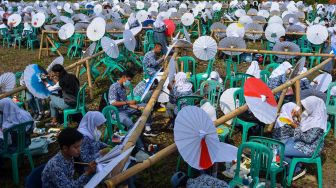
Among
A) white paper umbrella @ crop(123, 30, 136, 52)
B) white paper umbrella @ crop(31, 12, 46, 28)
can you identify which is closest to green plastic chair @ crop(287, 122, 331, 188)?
white paper umbrella @ crop(123, 30, 136, 52)

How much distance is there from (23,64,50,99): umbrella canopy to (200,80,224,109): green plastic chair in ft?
11.3

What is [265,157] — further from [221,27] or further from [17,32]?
[17,32]

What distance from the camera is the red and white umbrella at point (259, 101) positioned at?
202 inches

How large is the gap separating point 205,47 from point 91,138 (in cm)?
484

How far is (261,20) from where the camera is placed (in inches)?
646

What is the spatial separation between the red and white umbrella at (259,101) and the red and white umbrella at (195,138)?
1.27m

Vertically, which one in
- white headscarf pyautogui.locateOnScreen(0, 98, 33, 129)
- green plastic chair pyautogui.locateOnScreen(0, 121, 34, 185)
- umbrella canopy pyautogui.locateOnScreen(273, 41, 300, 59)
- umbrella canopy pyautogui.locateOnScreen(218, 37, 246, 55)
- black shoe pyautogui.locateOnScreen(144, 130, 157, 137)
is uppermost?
umbrella canopy pyautogui.locateOnScreen(218, 37, 246, 55)

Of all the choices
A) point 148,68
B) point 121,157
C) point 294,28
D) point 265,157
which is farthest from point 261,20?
point 121,157

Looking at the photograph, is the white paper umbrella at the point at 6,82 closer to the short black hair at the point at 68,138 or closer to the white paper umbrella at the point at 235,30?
the short black hair at the point at 68,138

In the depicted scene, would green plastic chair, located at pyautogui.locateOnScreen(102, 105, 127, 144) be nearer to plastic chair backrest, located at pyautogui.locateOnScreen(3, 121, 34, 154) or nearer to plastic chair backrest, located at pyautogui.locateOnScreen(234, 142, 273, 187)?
plastic chair backrest, located at pyautogui.locateOnScreen(3, 121, 34, 154)

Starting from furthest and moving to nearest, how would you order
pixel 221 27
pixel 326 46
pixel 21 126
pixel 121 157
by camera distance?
pixel 221 27 < pixel 326 46 < pixel 21 126 < pixel 121 157

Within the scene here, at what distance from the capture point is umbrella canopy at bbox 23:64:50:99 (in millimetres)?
6871

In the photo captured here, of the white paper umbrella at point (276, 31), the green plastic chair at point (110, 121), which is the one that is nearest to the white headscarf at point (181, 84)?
the green plastic chair at point (110, 121)

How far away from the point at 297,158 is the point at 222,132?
133 centimetres
